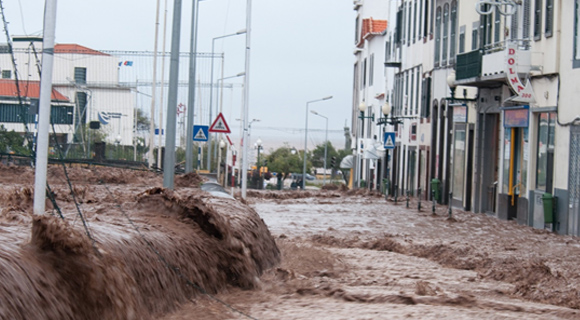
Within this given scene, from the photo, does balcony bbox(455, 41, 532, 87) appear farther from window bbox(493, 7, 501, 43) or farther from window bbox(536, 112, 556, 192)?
window bbox(536, 112, 556, 192)

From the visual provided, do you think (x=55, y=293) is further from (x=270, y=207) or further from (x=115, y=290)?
(x=270, y=207)

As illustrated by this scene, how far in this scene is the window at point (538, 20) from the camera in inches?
910

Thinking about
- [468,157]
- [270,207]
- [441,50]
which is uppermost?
[441,50]

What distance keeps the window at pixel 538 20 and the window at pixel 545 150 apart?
2052 millimetres

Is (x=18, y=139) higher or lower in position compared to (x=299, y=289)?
higher

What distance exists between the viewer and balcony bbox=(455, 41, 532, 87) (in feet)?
76.8

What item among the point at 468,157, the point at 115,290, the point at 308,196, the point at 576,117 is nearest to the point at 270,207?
the point at 468,157

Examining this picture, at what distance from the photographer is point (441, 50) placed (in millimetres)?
36031

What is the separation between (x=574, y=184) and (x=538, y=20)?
493 cm

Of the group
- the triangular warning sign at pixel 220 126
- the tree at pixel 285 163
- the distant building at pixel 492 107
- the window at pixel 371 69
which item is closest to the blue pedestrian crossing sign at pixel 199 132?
the triangular warning sign at pixel 220 126

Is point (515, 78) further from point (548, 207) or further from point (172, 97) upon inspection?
point (172, 97)

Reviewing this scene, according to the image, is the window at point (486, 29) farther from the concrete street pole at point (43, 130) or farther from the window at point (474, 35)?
the concrete street pole at point (43, 130)

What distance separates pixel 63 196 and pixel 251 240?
6688 millimetres

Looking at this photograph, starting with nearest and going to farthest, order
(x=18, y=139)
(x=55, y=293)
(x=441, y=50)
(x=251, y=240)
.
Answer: (x=55, y=293) < (x=251, y=240) < (x=18, y=139) < (x=441, y=50)
